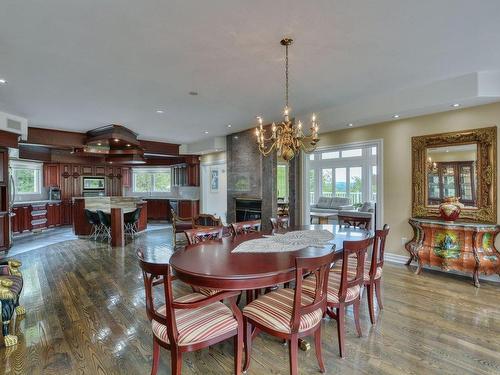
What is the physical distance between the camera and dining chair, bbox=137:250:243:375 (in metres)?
1.60

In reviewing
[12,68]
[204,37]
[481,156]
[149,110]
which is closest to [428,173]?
[481,156]

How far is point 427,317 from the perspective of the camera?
2752mm

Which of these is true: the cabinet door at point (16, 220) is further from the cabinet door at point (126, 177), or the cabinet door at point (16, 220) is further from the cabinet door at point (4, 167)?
the cabinet door at point (126, 177)

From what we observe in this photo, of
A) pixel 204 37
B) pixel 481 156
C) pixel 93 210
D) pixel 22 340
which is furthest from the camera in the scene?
pixel 93 210

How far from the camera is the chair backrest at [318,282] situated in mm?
1661

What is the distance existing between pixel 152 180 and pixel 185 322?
9.73 meters

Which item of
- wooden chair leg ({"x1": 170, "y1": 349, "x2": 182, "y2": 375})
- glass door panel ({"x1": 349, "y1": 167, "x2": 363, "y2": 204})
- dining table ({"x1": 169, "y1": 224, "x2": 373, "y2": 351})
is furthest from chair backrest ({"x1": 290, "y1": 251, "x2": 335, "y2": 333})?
glass door panel ({"x1": 349, "y1": 167, "x2": 363, "y2": 204})

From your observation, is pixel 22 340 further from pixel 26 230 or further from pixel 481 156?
pixel 26 230

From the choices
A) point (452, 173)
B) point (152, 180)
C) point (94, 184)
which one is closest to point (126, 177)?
point (152, 180)

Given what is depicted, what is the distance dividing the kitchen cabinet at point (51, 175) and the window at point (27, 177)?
0.50 ft

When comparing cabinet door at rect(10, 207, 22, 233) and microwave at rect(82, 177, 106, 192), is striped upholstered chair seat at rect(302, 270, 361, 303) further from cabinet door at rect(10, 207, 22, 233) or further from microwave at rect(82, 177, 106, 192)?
microwave at rect(82, 177, 106, 192)

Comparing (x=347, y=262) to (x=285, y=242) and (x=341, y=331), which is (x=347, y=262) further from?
(x=285, y=242)

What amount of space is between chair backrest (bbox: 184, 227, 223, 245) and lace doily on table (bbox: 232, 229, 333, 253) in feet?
1.70

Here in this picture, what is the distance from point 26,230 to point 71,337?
21.9 feet
